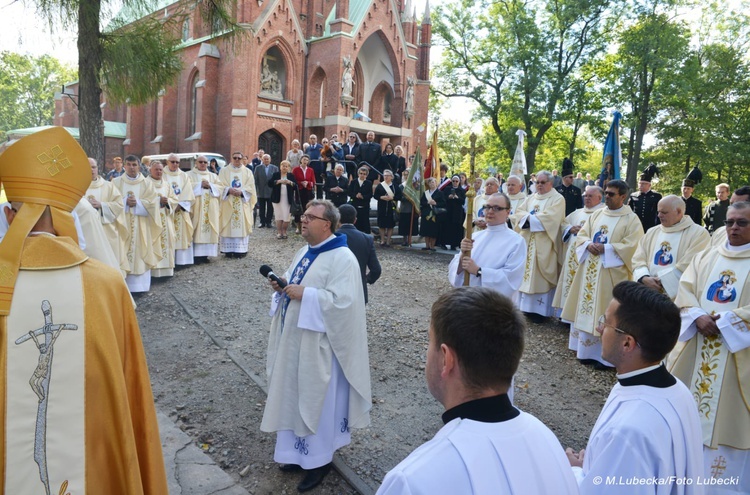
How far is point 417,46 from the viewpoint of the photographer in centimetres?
3347

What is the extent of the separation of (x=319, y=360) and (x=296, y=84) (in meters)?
27.2

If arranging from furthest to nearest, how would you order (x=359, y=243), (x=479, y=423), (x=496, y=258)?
(x=359, y=243) < (x=496, y=258) < (x=479, y=423)

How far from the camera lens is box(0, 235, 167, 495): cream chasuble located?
216 centimetres

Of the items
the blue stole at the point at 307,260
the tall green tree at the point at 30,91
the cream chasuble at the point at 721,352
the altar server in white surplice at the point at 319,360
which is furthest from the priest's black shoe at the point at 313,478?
the tall green tree at the point at 30,91

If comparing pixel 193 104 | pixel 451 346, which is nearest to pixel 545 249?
pixel 451 346

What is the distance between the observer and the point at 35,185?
7.47 feet

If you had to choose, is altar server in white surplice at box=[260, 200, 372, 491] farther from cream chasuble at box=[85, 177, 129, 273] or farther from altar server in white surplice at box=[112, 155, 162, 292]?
altar server in white surplice at box=[112, 155, 162, 292]

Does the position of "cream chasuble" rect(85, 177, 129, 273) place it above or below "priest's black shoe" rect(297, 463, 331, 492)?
above

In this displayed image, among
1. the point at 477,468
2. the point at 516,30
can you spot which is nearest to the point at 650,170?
the point at 477,468

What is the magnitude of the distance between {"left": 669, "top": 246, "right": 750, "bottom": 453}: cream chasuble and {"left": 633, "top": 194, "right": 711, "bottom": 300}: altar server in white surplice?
1.13 meters

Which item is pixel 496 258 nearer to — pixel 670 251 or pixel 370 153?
pixel 670 251

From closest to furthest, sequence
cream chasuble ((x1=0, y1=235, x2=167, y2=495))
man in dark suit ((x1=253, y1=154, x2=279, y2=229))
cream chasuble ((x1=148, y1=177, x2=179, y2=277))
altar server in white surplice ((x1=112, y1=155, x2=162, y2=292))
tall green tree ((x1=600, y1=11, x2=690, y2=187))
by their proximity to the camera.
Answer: cream chasuble ((x1=0, y1=235, x2=167, y2=495)) < altar server in white surplice ((x1=112, y1=155, x2=162, y2=292)) < cream chasuble ((x1=148, y1=177, x2=179, y2=277)) < man in dark suit ((x1=253, y1=154, x2=279, y2=229)) < tall green tree ((x1=600, y1=11, x2=690, y2=187))

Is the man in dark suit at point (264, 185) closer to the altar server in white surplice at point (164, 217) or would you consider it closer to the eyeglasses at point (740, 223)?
the altar server in white surplice at point (164, 217)

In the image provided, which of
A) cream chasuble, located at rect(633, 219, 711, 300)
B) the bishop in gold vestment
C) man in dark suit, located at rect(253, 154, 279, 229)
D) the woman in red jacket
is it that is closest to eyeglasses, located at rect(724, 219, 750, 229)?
cream chasuble, located at rect(633, 219, 711, 300)
